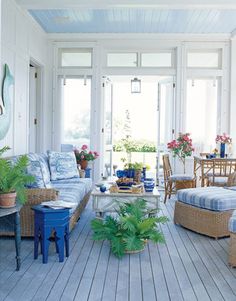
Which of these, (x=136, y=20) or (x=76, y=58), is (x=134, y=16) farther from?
(x=76, y=58)

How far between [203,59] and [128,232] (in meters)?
5.29

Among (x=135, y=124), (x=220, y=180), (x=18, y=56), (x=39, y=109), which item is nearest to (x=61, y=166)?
(x=18, y=56)

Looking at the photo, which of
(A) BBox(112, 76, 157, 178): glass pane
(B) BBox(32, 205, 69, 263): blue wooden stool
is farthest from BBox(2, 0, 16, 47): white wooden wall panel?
(A) BBox(112, 76, 157, 178): glass pane

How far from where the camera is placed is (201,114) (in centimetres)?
809

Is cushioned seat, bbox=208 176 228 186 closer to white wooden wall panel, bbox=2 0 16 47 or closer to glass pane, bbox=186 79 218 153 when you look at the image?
glass pane, bbox=186 79 218 153

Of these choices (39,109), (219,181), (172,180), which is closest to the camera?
(219,181)

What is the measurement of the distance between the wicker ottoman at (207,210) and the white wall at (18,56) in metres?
2.57

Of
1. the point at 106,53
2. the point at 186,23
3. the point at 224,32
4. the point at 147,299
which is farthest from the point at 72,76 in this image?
the point at 147,299

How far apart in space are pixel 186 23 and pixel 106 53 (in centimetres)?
187

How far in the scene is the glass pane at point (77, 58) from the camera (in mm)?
8016

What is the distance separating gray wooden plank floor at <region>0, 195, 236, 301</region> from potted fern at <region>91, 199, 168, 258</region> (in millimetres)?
111

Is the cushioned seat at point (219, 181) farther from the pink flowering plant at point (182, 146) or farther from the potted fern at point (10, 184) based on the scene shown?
the potted fern at point (10, 184)

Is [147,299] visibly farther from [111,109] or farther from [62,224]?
[111,109]

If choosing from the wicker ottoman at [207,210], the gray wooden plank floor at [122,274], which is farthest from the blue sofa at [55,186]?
the wicker ottoman at [207,210]
